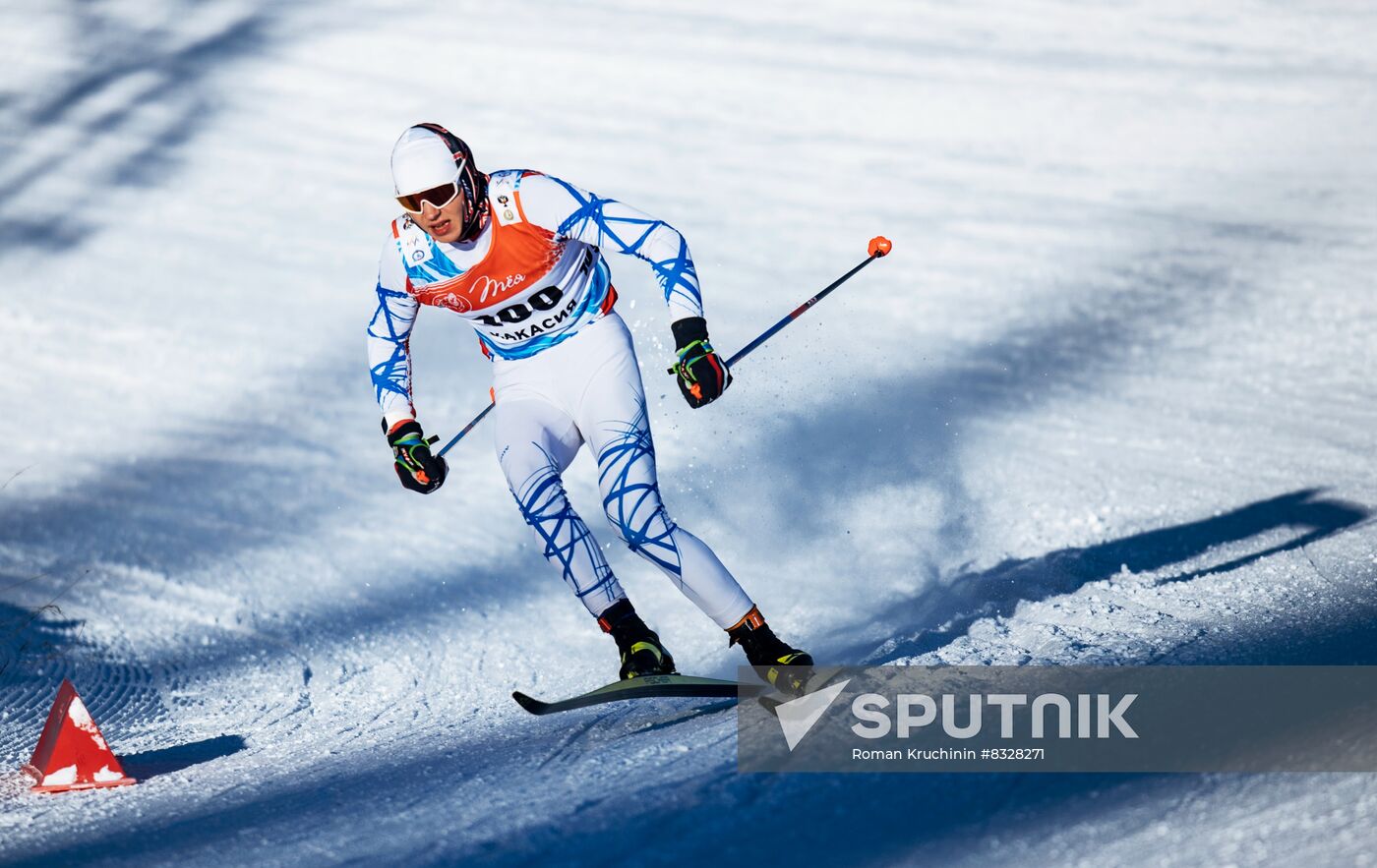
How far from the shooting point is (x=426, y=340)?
10.3 metres

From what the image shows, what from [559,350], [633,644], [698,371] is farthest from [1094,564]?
[559,350]

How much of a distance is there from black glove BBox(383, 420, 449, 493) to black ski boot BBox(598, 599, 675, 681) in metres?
0.77

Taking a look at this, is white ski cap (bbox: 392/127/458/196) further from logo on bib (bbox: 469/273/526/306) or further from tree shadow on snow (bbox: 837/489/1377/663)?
tree shadow on snow (bbox: 837/489/1377/663)

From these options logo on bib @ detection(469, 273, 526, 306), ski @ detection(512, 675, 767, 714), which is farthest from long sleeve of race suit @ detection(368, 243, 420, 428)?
ski @ detection(512, 675, 767, 714)

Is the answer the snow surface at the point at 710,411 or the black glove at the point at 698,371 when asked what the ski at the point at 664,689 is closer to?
the snow surface at the point at 710,411

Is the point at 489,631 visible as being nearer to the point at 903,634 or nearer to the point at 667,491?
the point at 667,491

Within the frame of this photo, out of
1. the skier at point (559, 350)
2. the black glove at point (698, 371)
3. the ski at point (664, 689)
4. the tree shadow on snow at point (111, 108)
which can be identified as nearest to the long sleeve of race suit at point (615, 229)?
the skier at point (559, 350)

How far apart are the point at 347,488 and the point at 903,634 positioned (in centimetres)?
407

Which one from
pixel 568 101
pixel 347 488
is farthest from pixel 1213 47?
pixel 347 488

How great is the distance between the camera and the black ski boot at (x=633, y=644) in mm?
4586

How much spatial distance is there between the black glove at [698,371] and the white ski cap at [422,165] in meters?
0.92

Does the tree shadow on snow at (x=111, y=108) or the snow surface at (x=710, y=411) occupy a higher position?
the tree shadow on snow at (x=111, y=108)

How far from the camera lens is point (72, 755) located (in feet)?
15.0

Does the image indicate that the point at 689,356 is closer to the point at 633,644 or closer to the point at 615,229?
the point at 615,229
